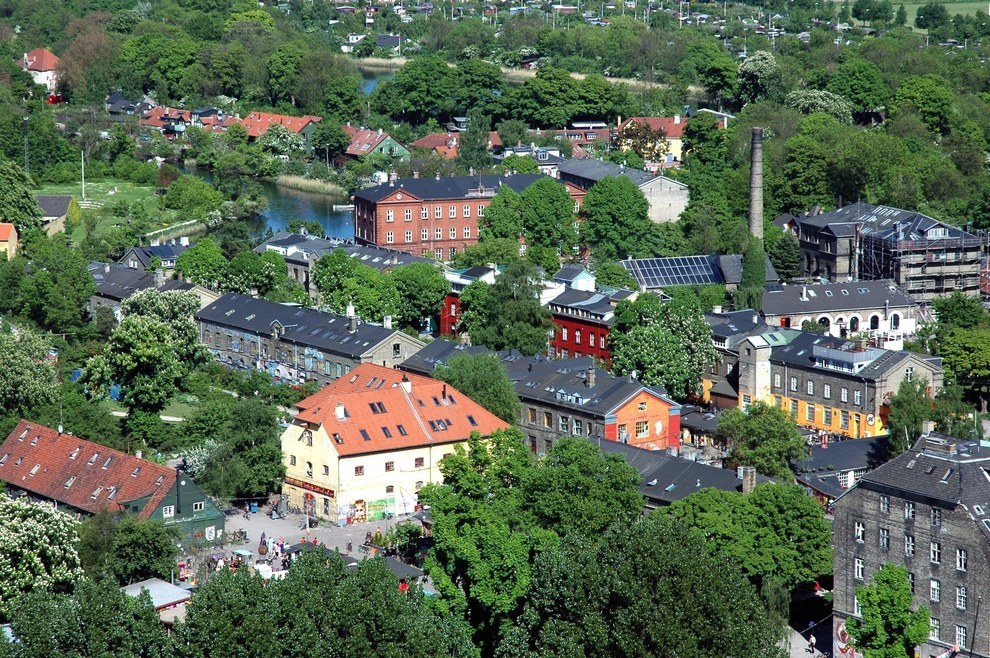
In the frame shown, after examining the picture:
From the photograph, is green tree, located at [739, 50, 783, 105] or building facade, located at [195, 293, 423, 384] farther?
green tree, located at [739, 50, 783, 105]

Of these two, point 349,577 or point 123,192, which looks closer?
point 349,577

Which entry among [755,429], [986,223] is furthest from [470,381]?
[986,223]

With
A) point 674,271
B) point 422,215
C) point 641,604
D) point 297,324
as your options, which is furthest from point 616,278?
point 641,604

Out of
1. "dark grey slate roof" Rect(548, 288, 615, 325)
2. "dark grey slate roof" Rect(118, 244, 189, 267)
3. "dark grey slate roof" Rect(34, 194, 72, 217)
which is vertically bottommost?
"dark grey slate roof" Rect(34, 194, 72, 217)

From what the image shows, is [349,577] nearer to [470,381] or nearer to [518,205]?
[470,381]

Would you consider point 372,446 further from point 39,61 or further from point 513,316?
point 39,61

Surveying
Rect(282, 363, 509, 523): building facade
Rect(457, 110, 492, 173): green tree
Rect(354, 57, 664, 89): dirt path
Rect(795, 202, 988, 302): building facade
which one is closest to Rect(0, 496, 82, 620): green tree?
Rect(282, 363, 509, 523): building facade

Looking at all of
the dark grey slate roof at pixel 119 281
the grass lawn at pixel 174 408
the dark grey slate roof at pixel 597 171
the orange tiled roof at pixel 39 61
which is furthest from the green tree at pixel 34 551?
the orange tiled roof at pixel 39 61

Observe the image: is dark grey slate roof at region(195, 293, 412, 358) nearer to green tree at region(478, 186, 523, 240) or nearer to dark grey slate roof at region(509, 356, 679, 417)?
dark grey slate roof at region(509, 356, 679, 417)
